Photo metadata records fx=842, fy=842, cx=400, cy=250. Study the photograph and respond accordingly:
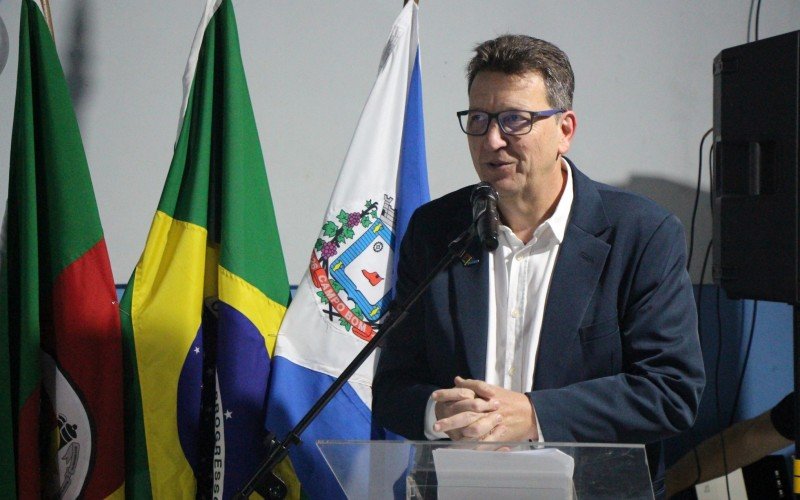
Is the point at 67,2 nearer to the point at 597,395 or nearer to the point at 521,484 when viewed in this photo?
the point at 597,395

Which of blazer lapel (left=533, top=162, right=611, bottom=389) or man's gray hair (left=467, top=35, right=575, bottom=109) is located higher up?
man's gray hair (left=467, top=35, right=575, bottom=109)

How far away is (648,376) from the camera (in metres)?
1.76

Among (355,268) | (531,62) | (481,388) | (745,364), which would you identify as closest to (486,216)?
(481,388)

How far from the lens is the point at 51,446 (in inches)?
90.1

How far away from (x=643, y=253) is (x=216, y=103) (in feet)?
4.27

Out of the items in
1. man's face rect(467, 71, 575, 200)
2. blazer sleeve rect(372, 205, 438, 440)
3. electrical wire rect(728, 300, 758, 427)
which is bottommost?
electrical wire rect(728, 300, 758, 427)

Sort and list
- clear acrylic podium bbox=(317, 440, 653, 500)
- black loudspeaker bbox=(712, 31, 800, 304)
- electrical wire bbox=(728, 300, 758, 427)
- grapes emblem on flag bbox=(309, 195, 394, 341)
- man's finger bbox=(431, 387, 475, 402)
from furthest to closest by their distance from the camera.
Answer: electrical wire bbox=(728, 300, 758, 427) < grapes emblem on flag bbox=(309, 195, 394, 341) < man's finger bbox=(431, 387, 475, 402) < black loudspeaker bbox=(712, 31, 800, 304) < clear acrylic podium bbox=(317, 440, 653, 500)

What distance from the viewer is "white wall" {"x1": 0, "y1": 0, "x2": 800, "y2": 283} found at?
2693 mm

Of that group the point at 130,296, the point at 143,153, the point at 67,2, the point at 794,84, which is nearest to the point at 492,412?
the point at 794,84

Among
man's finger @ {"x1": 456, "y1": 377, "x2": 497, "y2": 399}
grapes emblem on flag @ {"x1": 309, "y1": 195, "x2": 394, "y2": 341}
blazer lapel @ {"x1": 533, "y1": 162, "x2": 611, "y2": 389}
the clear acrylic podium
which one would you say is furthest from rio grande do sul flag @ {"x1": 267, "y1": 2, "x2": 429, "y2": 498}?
the clear acrylic podium

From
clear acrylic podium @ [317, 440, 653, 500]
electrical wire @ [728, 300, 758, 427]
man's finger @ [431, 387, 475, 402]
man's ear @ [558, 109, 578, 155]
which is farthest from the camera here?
electrical wire @ [728, 300, 758, 427]

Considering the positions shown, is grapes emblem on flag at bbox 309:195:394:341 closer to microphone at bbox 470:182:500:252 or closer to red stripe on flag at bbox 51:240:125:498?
red stripe on flag at bbox 51:240:125:498

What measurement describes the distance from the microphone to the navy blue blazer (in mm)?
153

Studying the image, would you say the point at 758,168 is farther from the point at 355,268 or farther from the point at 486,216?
the point at 355,268
